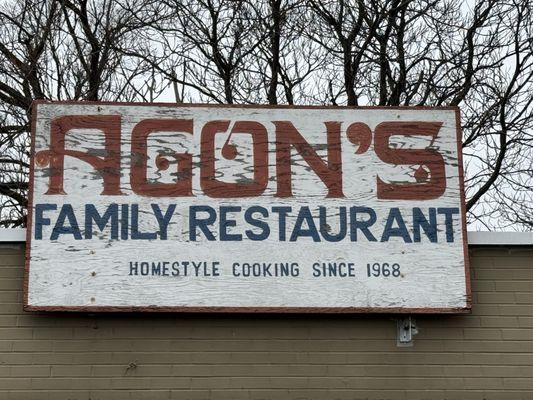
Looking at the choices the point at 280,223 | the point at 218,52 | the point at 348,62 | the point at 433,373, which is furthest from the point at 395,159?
the point at 218,52

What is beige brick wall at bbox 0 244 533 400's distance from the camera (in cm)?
760

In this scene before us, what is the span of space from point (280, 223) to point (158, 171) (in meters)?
1.22

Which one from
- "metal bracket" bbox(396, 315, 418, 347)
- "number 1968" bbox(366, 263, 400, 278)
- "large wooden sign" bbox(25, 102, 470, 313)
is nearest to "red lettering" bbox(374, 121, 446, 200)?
"large wooden sign" bbox(25, 102, 470, 313)

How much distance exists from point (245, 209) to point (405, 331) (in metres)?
1.80

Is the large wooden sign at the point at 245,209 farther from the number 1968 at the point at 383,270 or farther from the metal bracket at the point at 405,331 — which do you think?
the metal bracket at the point at 405,331

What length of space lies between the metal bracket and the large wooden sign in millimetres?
159

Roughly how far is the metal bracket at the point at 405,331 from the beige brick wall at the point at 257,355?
0.05m

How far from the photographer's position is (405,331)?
307 inches

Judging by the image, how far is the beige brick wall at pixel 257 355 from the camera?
24.9ft

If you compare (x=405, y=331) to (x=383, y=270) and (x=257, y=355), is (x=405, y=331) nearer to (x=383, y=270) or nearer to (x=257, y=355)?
(x=383, y=270)

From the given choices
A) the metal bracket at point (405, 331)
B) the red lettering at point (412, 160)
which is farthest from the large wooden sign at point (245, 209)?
the metal bracket at point (405, 331)

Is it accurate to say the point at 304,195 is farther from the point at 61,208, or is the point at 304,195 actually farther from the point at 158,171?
the point at 61,208

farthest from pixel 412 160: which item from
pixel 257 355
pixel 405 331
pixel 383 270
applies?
pixel 257 355

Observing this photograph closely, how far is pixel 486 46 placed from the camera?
15.9 meters
